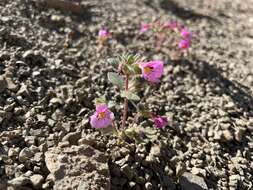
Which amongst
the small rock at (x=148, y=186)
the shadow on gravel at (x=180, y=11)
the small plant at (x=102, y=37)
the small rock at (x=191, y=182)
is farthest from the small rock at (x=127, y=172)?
the shadow on gravel at (x=180, y=11)

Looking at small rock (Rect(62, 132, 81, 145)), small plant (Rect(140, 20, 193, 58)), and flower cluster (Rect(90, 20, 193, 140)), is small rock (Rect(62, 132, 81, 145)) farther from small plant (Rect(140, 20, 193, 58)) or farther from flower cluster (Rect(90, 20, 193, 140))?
small plant (Rect(140, 20, 193, 58))

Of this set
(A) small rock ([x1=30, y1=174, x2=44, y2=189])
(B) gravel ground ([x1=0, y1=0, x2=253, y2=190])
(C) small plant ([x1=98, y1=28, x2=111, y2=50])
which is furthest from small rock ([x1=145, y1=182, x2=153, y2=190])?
(C) small plant ([x1=98, y1=28, x2=111, y2=50])

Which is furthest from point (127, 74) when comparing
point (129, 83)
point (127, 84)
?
point (129, 83)

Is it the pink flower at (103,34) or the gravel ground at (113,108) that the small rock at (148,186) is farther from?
the pink flower at (103,34)

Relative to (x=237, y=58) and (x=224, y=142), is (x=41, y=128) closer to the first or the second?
(x=224, y=142)

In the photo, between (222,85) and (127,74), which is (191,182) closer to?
(127,74)
